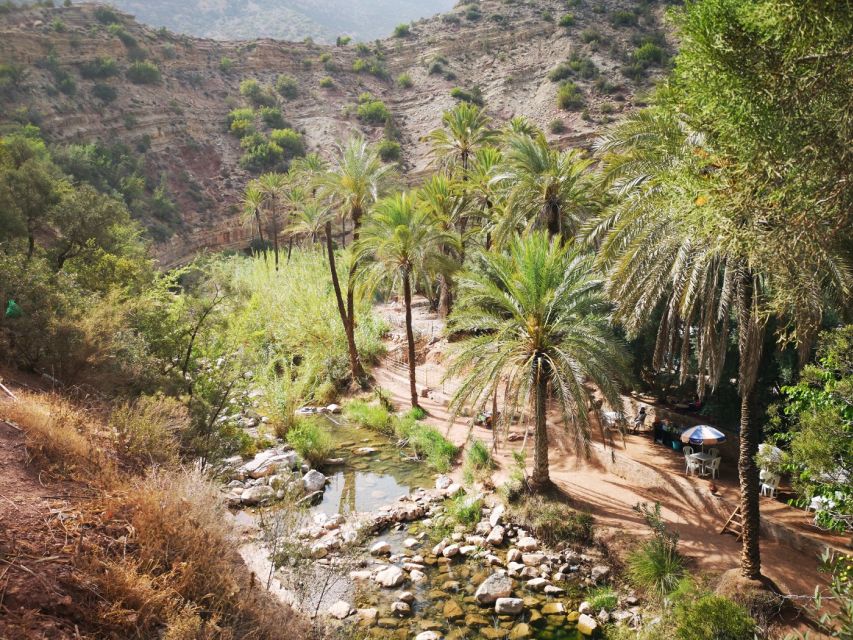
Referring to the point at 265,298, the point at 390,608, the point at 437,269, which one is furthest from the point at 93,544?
the point at 265,298

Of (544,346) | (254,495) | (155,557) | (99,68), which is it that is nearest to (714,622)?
(544,346)

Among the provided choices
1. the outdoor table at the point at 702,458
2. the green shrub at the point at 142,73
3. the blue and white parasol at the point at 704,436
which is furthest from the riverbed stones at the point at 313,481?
the green shrub at the point at 142,73

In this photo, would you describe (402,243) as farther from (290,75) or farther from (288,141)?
(290,75)

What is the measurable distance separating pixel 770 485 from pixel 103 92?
60.4 m

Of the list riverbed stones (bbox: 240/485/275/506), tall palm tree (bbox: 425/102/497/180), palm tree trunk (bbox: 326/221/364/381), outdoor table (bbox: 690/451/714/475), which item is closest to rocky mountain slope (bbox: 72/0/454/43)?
tall palm tree (bbox: 425/102/497/180)

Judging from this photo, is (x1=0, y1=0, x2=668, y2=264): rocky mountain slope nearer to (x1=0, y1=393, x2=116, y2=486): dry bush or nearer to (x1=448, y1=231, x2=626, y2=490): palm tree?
(x1=448, y1=231, x2=626, y2=490): palm tree

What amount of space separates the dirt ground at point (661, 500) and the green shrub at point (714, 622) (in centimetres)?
103

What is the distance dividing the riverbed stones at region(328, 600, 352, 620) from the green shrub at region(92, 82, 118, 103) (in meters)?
56.5

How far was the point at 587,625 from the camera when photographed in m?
9.16

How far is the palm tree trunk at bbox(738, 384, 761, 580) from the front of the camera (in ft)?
29.6

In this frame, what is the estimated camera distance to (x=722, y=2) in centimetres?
629

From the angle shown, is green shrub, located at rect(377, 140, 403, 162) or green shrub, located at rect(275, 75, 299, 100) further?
green shrub, located at rect(275, 75, 299, 100)

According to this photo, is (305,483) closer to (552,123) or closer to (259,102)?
(552,123)

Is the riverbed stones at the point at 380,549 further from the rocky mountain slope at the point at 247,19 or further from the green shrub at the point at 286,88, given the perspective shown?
the rocky mountain slope at the point at 247,19
